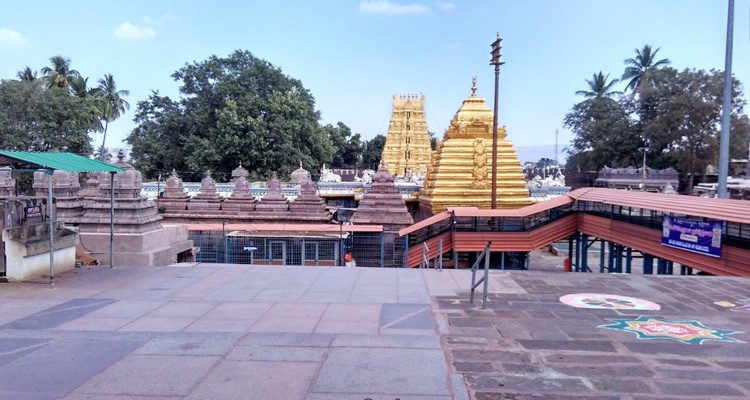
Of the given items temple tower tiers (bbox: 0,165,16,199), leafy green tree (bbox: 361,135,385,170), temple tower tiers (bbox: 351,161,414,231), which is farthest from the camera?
leafy green tree (bbox: 361,135,385,170)

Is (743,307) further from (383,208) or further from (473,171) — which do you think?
(473,171)

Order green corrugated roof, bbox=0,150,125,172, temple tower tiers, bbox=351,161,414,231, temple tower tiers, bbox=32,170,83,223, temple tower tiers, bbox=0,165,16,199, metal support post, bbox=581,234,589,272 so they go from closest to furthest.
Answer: green corrugated roof, bbox=0,150,125,172 < temple tower tiers, bbox=0,165,16,199 < temple tower tiers, bbox=32,170,83,223 < metal support post, bbox=581,234,589,272 < temple tower tiers, bbox=351,161,414,231

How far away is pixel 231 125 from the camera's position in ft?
121

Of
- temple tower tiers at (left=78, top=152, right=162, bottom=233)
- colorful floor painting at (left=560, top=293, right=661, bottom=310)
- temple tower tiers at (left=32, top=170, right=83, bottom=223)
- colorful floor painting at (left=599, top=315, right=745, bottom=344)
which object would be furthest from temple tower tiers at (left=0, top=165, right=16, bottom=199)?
colorful floor painting at (left=599, top=315, right=745, bottom=344)

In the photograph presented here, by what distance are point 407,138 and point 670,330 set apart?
5127 centimetres

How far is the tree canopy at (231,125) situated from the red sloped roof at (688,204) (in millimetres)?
25744

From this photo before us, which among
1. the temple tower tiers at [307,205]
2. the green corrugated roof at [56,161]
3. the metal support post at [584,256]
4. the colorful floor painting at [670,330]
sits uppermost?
the green corrugated roof at [56,161]

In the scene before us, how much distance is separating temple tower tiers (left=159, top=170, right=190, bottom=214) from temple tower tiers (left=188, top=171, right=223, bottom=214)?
15.4 inches

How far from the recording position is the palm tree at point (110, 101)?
49625mm

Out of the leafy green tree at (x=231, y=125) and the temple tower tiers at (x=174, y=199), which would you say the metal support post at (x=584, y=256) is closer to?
the temple tower tiers at (x=174, y=199)

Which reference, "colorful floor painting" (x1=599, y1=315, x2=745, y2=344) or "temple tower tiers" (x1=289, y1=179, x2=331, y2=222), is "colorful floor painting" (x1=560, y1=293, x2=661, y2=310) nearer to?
"colorful floor painting" (x1=599, y1=315, x2=745, y2=344)

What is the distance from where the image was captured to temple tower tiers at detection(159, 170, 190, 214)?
87.0 feet

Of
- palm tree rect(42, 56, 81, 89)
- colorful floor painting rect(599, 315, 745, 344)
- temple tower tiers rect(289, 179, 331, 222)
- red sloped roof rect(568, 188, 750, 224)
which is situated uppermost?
palm tree rect(42, 56, 81, 89)

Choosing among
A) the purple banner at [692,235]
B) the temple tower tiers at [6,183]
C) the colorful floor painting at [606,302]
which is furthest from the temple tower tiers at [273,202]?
the colorful floor painting at [606,302]
